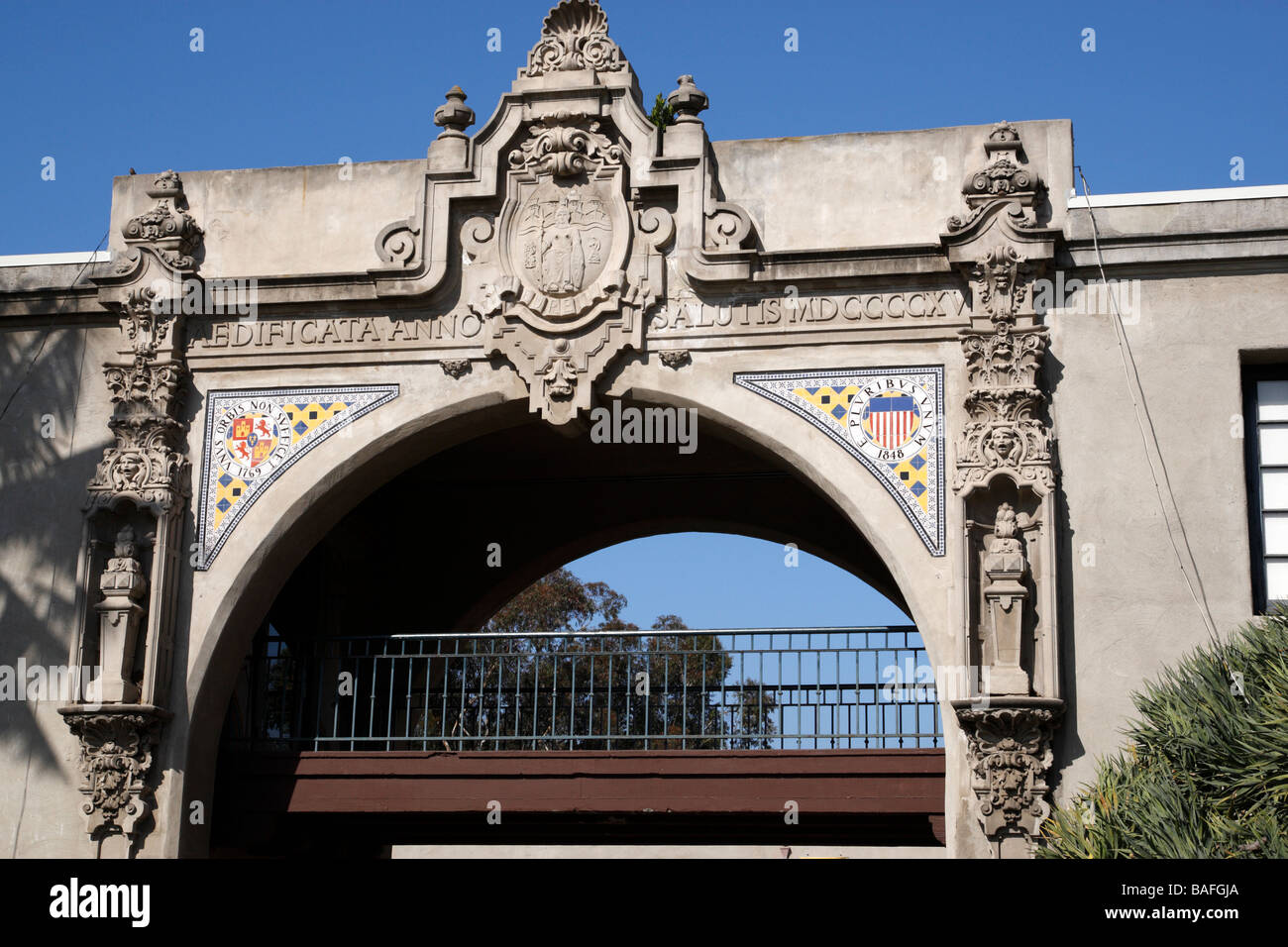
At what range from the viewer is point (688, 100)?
590 inches

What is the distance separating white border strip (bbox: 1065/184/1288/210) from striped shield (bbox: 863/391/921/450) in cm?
205

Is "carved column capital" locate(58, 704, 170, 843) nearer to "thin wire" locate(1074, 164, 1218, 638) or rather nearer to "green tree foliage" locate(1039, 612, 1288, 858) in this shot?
"green tree foliage" locate(1039, 612, 1288, 858)

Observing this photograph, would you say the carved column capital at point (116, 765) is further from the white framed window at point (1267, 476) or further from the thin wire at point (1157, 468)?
the white framed window at point (1267, 476)

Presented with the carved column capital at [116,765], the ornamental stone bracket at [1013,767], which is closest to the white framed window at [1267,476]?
the ornamental stone bracket at [1013,767]

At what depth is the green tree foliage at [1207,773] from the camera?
1005 cm

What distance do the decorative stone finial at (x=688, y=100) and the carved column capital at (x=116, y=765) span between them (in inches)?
253

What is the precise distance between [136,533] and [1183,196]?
8787 millimetres

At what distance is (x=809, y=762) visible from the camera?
14.3 m

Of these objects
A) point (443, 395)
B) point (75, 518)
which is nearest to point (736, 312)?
point (443, 395)

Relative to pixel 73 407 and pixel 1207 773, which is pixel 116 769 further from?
pixel 1207 773

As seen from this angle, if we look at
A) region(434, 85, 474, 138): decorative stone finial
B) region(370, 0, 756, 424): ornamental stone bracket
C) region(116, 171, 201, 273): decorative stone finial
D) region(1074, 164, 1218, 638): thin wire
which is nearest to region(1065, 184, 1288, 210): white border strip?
region(1074, 164, 1218, 638): thin wire

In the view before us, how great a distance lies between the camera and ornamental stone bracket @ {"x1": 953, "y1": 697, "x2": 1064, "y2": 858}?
12.9 meters

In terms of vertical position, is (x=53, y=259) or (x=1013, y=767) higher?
(x=53, y=259)

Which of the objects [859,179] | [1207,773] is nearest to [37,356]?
[859,179]
